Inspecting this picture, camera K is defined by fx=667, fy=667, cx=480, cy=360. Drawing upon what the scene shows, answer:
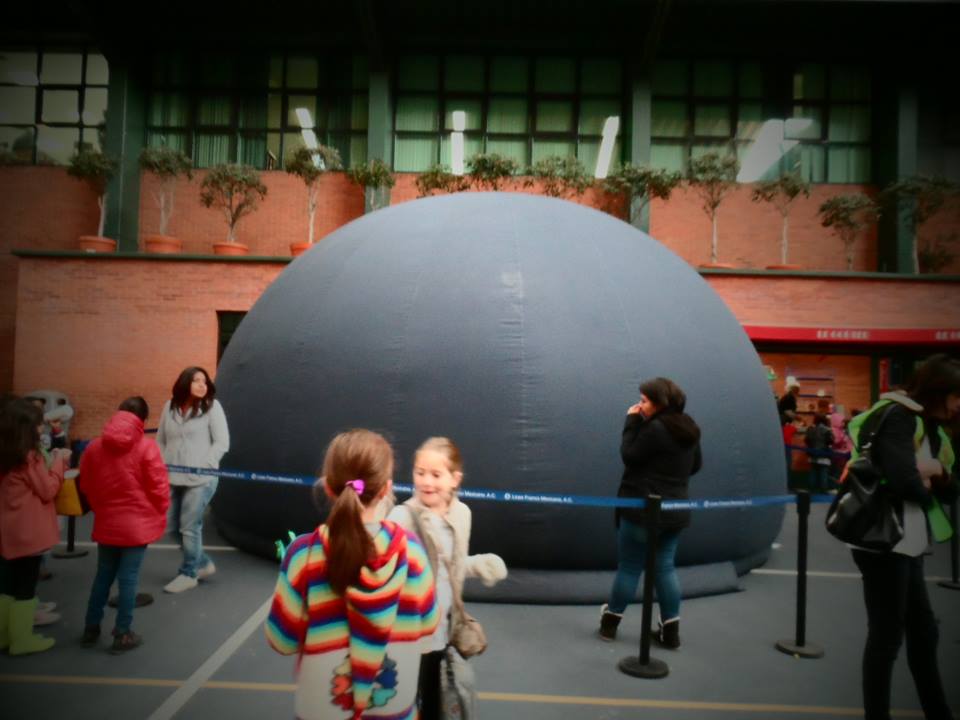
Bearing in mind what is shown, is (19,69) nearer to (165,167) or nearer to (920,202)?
(165,167)

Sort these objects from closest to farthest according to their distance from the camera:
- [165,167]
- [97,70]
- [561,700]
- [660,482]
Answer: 1. [561,700]
2. [660,482]
3. [165,167]
4. [97,70]

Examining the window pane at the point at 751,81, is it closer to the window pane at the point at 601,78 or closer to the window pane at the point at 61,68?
the window pane at the point at 601,78

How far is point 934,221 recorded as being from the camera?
18.3m

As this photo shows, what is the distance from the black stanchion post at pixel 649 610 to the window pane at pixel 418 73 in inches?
705

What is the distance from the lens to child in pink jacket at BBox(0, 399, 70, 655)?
4.23 meters

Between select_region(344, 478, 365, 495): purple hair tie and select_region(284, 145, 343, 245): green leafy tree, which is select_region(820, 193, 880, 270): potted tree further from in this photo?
select_region(344, 478, 365, 495): purple hair tie

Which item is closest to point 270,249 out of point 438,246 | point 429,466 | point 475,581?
point 438,246

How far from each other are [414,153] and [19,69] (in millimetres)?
11767

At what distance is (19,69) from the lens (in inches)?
767

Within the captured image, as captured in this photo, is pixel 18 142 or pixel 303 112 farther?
pixel 303 112

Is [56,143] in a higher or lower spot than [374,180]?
higher

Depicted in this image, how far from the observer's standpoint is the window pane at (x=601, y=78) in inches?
773

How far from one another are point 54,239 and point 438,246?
17.0 meters

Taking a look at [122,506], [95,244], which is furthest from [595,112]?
[122,506]
